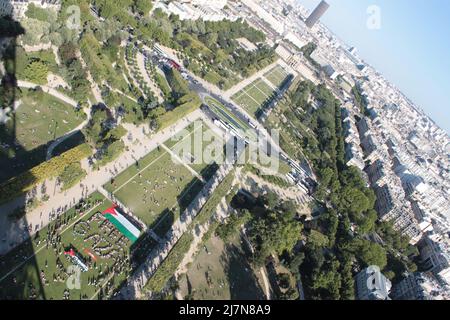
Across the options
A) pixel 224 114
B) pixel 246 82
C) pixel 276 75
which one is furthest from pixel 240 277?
pixel 276 75

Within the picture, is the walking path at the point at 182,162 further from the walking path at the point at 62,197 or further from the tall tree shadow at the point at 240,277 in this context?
the tall tree shadow at the point at 240,277

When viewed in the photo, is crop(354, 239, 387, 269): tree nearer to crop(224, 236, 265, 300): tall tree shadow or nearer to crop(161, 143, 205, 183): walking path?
crop(224, 236, 265, 300): tall tree shadow

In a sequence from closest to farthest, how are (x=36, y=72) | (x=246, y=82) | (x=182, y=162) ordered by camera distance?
(x=36, y=72)
(x=182, y=162)
(x=246, y=82)

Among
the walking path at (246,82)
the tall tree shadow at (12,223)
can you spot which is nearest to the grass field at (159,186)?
the tall tree shadow at (12,223)

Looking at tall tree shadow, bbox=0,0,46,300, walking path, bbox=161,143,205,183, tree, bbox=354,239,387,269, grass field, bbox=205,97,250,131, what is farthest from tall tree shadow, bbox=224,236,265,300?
grass field, bbox=205,97,250,131

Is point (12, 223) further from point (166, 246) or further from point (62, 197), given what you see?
point (166, 246)

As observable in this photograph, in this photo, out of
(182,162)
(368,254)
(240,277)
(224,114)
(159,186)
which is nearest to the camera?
(240,277)

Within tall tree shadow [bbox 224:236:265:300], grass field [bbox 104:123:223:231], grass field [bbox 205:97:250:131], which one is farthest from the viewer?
grass field [bbox 205:97:250:131]
